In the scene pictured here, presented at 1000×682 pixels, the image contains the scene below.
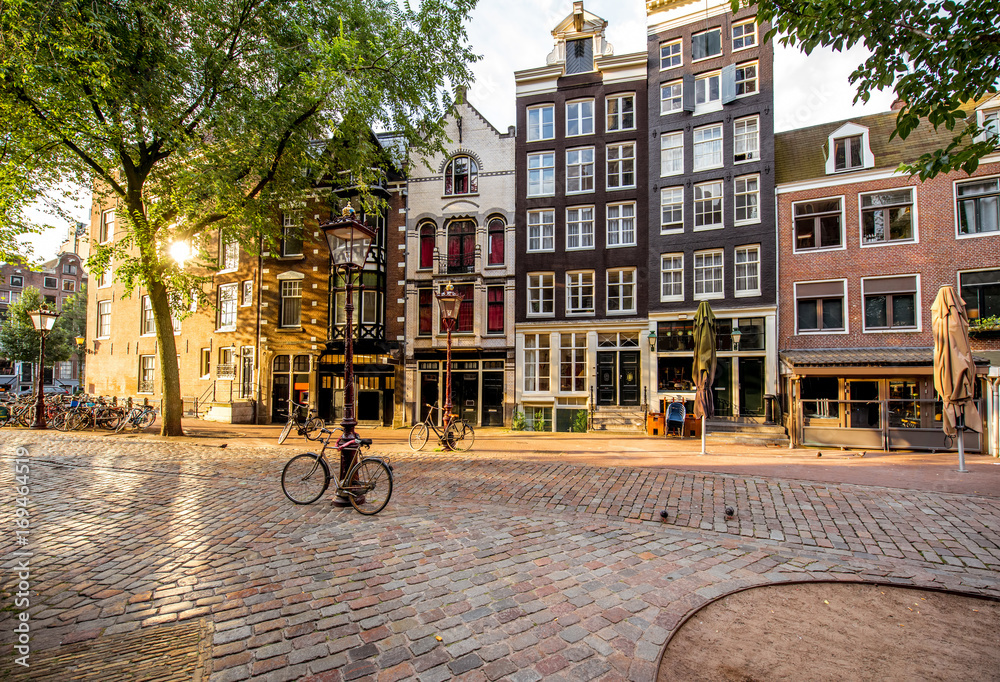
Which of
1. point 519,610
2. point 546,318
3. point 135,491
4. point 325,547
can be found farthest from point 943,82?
point 546,318

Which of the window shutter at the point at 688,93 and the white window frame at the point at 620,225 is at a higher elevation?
the window shutter at the point at 688,93

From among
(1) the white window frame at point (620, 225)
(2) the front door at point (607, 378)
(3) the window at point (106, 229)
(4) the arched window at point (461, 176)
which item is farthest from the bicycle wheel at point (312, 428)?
(3) the window at point (106, 229)

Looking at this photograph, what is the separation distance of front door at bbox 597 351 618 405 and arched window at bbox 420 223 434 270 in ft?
31.6

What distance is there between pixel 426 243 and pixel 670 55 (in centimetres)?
1445

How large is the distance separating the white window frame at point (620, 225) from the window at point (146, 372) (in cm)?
2657

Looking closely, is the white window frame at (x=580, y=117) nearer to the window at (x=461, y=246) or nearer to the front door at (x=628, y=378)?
the window at (x=461, y=246)

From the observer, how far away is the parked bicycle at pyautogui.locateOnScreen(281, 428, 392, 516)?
690 centimetres

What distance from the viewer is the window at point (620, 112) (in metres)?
21.8

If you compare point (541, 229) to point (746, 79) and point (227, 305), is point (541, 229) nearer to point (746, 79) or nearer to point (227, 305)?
point (746, 79)

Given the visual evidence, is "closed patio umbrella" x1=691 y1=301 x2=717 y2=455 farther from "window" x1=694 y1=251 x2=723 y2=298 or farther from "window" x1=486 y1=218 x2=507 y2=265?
"window" x1=486 y1=218 x2=507 y2=265

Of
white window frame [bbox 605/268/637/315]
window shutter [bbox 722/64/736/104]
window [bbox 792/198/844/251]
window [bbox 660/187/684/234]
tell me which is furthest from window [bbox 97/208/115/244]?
window [bbox 792/198/844/251]

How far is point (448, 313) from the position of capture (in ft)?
46.6

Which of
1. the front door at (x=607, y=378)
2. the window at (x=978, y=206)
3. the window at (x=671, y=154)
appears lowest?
the front door at (x=607, y=378)

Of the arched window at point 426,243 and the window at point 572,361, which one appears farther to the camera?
the arched window at point 426,243
